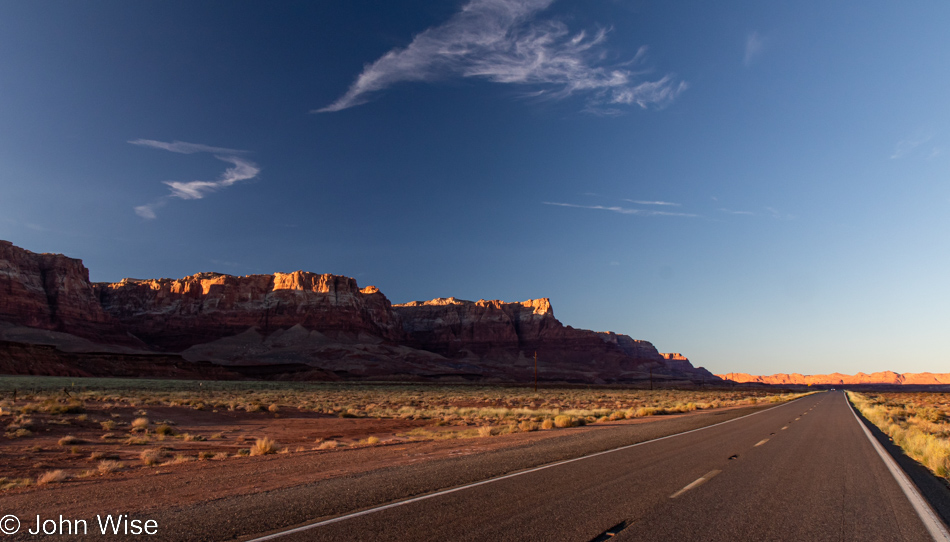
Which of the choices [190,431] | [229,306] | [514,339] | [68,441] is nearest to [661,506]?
[68,441]

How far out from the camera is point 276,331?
142 m

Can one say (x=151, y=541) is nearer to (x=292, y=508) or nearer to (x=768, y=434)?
(x=292, y=508)

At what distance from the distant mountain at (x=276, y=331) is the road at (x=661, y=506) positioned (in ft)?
321

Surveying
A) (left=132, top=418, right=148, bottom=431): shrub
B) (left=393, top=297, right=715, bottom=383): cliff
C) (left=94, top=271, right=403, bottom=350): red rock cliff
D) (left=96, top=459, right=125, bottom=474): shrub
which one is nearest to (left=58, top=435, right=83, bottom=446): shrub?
(left=132, top=418, right=148, bottom=431): shrub

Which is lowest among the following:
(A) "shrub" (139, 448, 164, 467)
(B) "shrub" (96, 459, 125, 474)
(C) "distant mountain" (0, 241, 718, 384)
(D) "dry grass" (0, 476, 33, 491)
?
(A) "shrub" (139, 448, 164, 467)

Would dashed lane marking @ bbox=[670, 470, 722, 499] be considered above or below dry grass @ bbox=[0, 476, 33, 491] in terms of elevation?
above

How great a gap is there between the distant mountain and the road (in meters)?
97.8

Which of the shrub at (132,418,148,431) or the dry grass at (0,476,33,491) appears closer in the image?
the dry grass at (0,476,33,491)

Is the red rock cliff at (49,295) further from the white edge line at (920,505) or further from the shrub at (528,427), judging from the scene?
the white edge line at (920,505)

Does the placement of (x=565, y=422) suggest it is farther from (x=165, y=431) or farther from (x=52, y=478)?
(x=52, y=478)

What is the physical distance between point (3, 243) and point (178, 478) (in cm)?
16550

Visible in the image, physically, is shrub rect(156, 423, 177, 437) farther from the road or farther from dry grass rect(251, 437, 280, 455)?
the road

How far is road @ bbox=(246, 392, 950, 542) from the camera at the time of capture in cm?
543

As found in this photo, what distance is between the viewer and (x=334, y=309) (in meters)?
152
